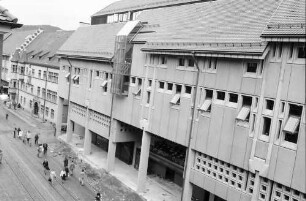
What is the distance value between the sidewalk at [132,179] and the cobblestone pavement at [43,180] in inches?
27.5

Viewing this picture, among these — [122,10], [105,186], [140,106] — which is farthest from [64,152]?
[122,10]

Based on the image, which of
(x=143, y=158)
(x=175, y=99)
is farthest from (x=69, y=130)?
(x=175, y=99)

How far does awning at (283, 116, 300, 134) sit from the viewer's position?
1694 cm

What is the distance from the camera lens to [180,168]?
95.4 ft

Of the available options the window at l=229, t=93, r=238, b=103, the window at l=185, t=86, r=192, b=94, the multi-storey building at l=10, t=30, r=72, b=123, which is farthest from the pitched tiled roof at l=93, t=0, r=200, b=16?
the window at l=229, t=93, r=238, b=103

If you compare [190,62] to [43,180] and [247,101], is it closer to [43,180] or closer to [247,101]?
[247,101]

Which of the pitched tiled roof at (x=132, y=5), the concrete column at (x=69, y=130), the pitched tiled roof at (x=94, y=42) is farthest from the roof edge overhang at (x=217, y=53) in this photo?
the concrete column at (x=69, y=130)

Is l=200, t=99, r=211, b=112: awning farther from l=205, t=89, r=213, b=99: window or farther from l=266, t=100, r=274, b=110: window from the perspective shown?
l=266, t=100, r=274, b=110: window

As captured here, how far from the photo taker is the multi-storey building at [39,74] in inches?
2168

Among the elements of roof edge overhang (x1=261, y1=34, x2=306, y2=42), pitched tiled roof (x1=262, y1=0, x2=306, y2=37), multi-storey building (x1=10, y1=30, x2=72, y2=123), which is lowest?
multi-storey building (x1=10, y1=30, x2=72, y2=123)

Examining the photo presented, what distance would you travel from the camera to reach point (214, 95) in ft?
71.3

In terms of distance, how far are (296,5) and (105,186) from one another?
67.0 ft

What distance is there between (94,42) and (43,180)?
50.4ft

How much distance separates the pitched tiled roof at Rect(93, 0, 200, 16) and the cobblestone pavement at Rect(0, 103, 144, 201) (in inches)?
788
